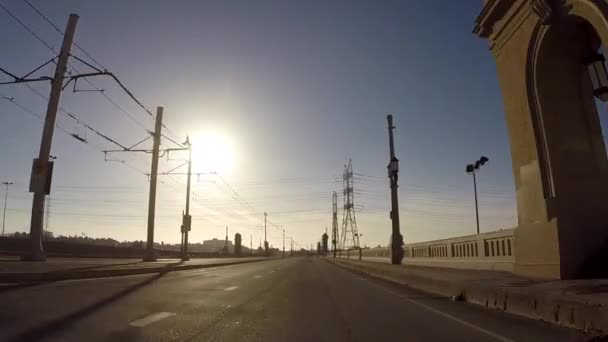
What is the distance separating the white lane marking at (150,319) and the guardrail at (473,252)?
455 inches

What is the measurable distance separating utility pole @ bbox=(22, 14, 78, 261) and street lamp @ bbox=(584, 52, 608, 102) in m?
24.3

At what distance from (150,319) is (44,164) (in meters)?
20.0

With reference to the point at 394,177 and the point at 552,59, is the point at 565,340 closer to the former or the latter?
the point at 552,59

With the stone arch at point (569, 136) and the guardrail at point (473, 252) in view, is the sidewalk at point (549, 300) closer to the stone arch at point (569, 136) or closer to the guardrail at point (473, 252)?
the stone arch at point (569, 136)

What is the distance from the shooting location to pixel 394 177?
3244 cm

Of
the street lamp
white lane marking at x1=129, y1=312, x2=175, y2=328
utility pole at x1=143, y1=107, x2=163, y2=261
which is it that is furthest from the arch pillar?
utility pole at x1=143, y1=107, x2=163, y2=261

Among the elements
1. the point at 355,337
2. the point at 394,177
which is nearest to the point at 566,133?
the point at 355,337

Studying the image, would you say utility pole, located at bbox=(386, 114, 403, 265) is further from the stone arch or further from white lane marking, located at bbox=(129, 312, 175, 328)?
white lane marking, located at bbox=(129, 312, 175, 328)

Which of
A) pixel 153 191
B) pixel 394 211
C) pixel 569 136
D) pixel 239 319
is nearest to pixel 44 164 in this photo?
pixel 153 191

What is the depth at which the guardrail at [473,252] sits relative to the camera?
1669 centimetres

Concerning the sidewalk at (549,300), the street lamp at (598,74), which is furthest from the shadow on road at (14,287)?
the street lamp at (598,74)

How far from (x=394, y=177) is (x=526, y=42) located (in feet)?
60.0

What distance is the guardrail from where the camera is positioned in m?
16.7

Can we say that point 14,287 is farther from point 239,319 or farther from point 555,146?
point 555,146
